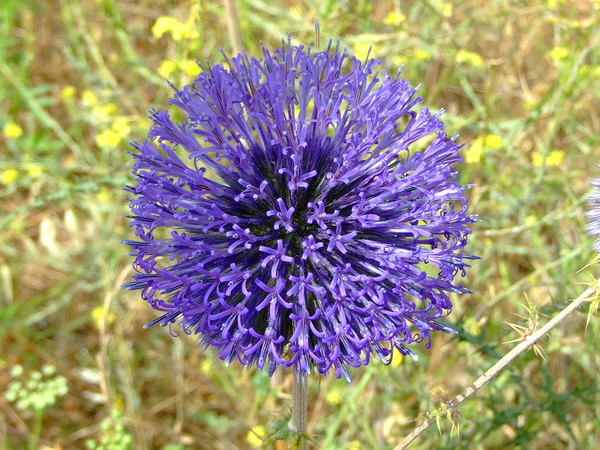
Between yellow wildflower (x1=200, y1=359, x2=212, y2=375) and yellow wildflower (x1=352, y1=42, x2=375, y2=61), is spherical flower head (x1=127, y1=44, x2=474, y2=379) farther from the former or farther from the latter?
yellow wildflower (x1=200, y1=359, x2=212, y2=375)

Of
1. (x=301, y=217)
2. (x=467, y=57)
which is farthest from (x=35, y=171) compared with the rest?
(x=467, y=57)

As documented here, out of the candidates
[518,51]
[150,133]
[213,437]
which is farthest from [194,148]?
[518,51]

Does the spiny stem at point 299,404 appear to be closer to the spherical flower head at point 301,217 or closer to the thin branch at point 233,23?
the spherical flower head at point 301,217

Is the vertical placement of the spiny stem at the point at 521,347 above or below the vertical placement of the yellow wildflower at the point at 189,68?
below

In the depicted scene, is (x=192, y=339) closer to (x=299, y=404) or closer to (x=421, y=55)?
(x=299, y=404)

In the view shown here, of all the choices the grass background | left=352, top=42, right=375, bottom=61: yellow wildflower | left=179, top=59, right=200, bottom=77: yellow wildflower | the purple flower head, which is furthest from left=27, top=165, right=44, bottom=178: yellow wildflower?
the purple flower head

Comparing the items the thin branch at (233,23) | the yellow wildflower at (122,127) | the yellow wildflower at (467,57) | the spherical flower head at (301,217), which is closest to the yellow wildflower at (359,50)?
the yellow wildflower at (467,57)
